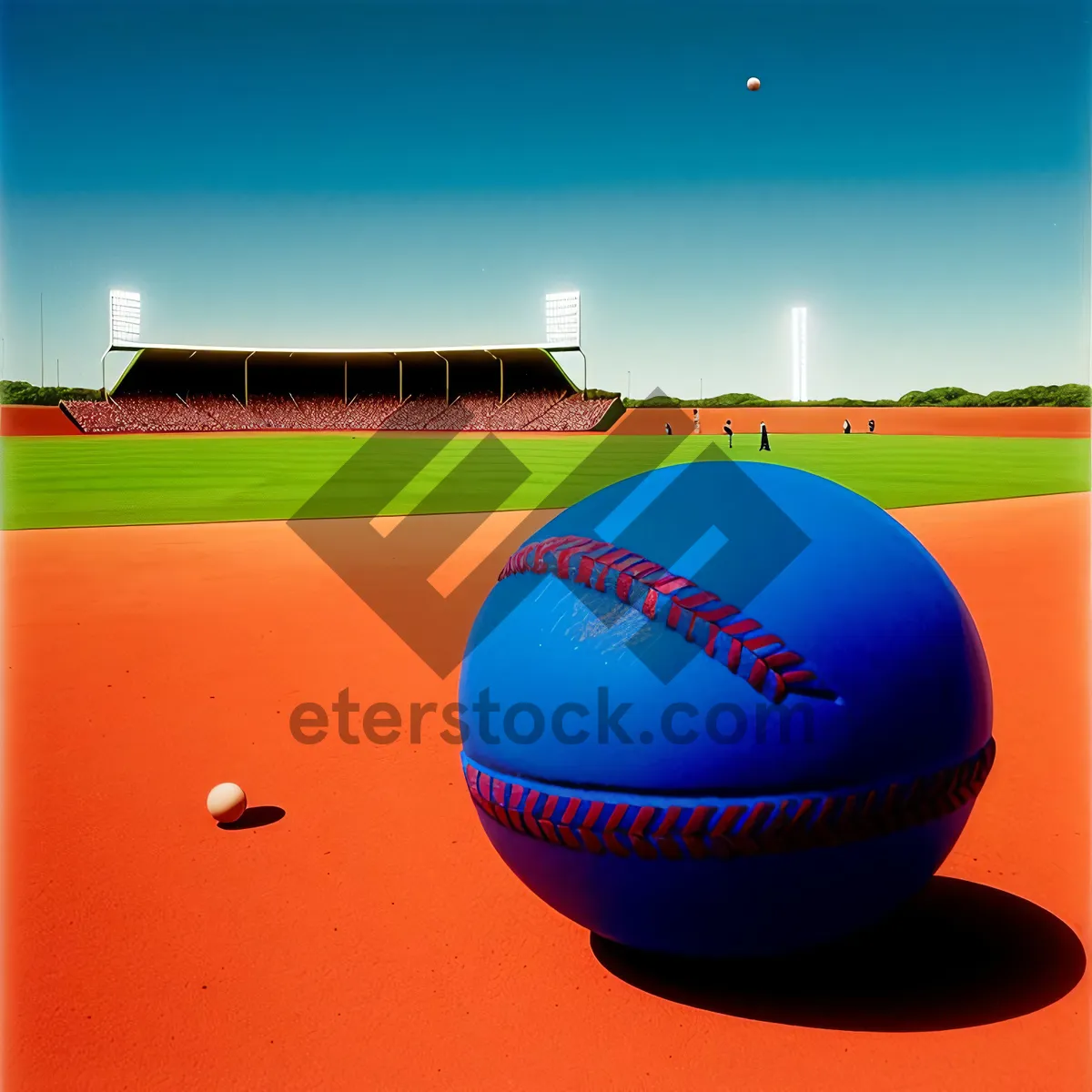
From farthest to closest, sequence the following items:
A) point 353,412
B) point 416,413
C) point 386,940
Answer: point 353,412 < point 416,413 < point 386,940

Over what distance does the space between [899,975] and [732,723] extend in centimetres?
141

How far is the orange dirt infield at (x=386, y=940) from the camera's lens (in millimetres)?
3414

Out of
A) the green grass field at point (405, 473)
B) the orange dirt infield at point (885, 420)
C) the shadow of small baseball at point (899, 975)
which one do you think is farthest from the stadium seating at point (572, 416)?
the shadow of small baseball at point (899, 975)

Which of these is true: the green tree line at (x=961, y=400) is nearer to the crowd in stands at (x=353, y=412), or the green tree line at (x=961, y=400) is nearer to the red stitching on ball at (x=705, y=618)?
the crowd in stands at (x=353, y=412)

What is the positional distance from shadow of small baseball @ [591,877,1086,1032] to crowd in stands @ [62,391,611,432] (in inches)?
2681

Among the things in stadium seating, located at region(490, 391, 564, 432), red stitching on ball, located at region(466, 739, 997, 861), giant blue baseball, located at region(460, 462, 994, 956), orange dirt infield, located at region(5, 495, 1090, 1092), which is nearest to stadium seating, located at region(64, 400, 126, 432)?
stadium seating, located at region(490, 391, 564, 432)

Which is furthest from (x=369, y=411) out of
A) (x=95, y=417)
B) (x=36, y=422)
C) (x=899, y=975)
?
(x=899, y=975)

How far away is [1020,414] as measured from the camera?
6644 cm

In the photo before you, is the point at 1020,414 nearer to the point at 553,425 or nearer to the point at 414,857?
the point at 553,425

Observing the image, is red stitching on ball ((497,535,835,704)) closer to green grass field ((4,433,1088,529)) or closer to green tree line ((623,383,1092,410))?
green grass field ((4,433,1088,529))

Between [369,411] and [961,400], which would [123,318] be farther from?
[961,400]

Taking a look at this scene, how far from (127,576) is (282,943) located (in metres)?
8.86

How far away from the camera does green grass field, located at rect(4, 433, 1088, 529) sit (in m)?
20.8

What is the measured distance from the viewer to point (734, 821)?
3252mm
